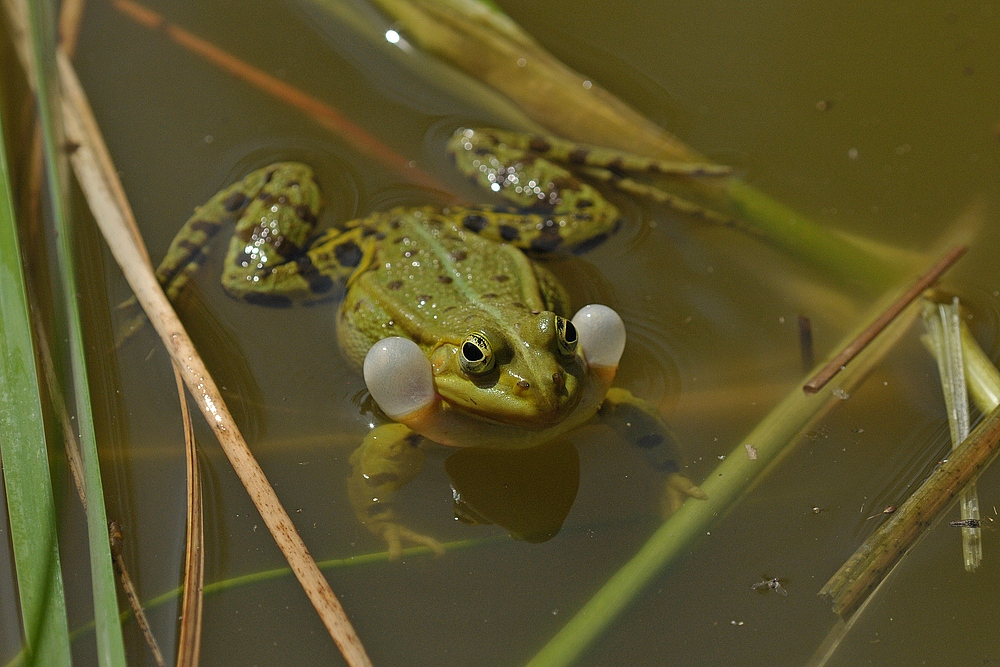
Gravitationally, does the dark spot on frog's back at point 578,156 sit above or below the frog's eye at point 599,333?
above

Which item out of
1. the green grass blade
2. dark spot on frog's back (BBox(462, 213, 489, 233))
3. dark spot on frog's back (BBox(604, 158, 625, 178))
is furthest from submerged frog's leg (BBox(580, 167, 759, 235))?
the green grass blade

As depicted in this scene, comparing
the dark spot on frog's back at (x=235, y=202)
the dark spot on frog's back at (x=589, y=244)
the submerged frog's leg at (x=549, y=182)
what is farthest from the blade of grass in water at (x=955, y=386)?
the dark spot on frog's back at (x=235, y=202)

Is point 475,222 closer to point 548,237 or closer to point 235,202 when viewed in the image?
point 548,237

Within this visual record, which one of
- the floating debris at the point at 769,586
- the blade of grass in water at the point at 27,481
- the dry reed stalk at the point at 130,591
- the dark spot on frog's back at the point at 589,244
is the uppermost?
the dark spot on frog's back at the point at 589,244

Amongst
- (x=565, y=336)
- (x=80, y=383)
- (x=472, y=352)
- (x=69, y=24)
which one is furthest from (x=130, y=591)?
(x=69, y=24)

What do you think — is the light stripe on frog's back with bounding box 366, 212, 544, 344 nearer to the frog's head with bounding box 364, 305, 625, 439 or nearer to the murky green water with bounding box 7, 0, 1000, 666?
the frog's head with bounding box 364, 305, 625, 439

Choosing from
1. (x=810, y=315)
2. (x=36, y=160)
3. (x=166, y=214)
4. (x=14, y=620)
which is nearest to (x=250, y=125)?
(x=166, y=214)

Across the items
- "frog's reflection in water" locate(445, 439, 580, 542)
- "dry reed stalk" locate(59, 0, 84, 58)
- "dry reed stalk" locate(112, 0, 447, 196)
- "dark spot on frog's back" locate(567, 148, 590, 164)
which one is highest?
"dark spot on frog's back" locate(567, 148, 590, 164)

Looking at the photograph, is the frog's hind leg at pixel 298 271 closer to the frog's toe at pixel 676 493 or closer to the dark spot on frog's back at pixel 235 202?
the dark spot on frog's back at pixel 235 202

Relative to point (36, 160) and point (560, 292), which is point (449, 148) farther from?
point (36, 160)
